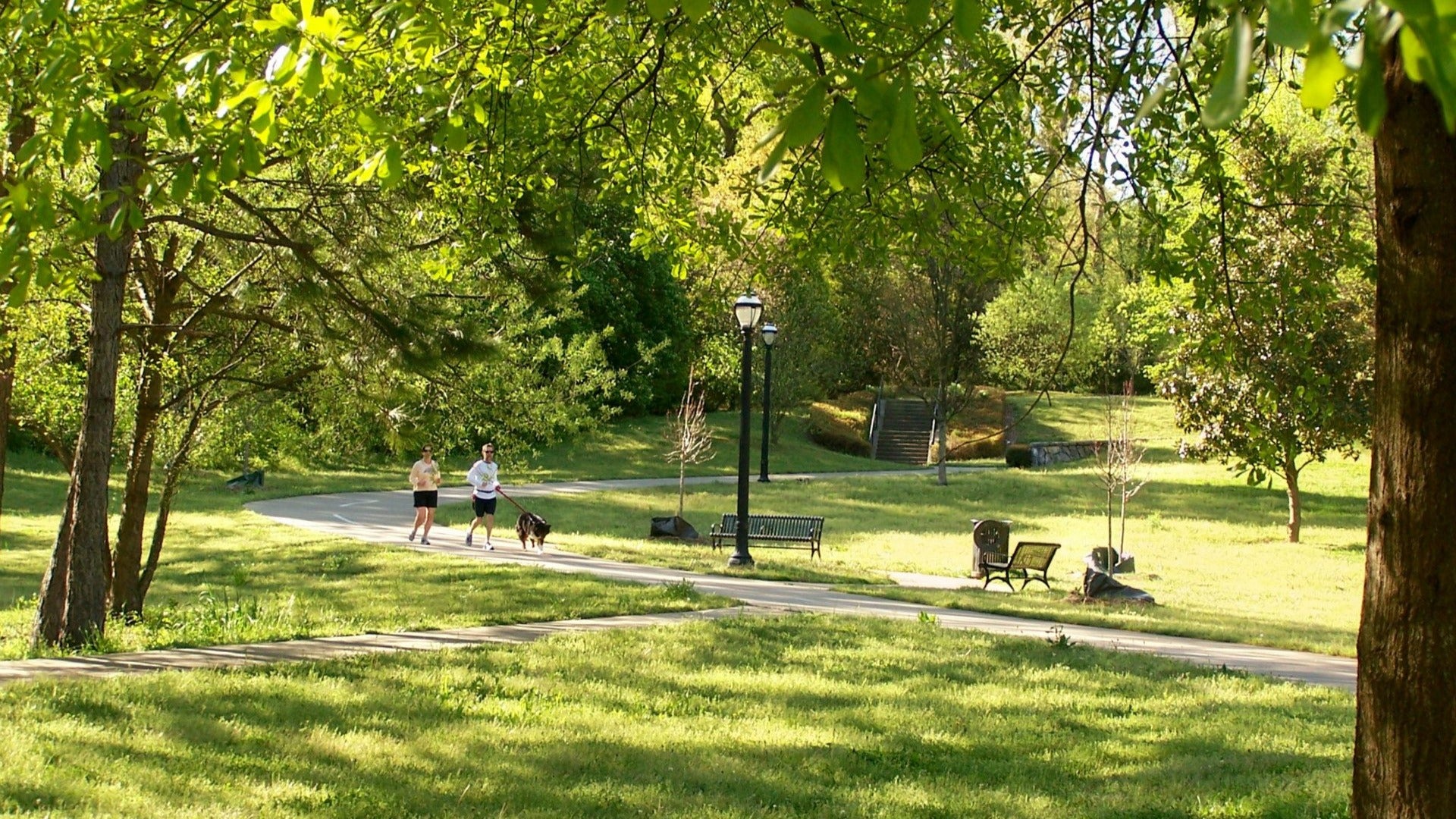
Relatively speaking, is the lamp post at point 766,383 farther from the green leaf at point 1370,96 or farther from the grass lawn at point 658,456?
the green leaf at point 1370,96

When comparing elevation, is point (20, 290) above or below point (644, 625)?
above

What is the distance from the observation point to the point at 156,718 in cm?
656

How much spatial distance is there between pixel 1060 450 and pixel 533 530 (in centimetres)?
3124

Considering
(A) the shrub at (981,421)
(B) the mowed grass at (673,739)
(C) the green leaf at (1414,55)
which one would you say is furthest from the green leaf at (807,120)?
(A) the shrub at (981,421)

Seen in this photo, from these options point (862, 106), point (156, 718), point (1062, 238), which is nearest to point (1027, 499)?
point (1062, 238)

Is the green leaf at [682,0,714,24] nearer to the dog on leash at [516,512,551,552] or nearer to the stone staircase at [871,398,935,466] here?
the dog on leash at [516,512,551,552]

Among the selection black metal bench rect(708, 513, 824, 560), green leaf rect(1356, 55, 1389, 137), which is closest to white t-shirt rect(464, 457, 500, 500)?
black metal bench rect(708, 513, 824, 560)

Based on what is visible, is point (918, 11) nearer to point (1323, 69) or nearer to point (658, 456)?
point (1323, 69)

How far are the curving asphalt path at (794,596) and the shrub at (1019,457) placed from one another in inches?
807

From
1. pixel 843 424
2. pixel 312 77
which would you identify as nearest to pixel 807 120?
pixel 312 77

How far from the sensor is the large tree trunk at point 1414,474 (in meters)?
3.48

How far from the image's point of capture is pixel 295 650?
30.2 ft

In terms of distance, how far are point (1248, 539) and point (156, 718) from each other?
2543cm

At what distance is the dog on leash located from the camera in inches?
768
